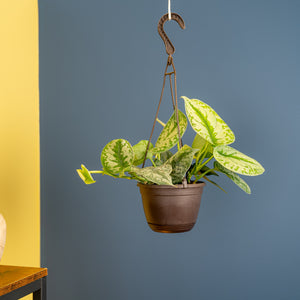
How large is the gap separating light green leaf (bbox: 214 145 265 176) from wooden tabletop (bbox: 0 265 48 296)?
2.22 ft

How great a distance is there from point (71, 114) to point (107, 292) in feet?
2.69

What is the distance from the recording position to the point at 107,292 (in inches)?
66.5

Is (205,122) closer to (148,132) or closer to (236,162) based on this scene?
(236,162)

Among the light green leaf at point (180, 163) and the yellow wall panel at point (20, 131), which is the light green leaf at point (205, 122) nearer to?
the light green leaf at point (180, 163)

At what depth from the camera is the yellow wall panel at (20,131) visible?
1605 mm

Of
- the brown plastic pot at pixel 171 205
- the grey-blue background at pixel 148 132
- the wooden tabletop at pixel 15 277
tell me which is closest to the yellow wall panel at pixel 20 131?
the grey-blue background at pixel 148 132

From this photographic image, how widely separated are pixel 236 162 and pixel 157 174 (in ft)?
0.74

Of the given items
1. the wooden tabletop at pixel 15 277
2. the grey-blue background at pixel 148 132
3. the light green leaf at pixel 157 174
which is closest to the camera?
the light green leaf at pixel 157 174

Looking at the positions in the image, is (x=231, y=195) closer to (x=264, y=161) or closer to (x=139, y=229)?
(x=264, y=161)

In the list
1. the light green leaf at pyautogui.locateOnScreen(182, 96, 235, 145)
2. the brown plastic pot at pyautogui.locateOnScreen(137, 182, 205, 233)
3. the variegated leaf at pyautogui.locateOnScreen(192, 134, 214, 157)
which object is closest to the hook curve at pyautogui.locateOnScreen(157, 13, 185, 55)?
the light green leaf at pyautogui.locateOnScreen(182, 96, 235, 145)

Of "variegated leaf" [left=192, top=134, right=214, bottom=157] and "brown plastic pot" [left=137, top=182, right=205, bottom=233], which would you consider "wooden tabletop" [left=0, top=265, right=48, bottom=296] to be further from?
"variegated leaf" [left=192, top=134, right=214, bottom=157]

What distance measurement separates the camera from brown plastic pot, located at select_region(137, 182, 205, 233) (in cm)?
108

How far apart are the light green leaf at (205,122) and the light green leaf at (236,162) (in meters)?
0.03

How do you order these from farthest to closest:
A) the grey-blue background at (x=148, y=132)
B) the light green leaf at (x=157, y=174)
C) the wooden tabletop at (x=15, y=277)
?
the grey-blue background at (x=148, y=132), the wooden tabletop at (x=15, y=277), the light green leaf at (x=157, y=174)
